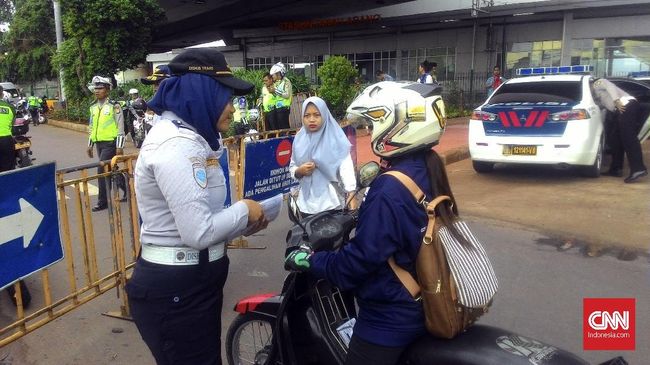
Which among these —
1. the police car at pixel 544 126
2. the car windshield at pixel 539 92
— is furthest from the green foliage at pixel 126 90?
the police car at pixel 544 126

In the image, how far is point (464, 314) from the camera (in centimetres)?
197

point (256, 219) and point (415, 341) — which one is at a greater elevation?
point (256, 219)

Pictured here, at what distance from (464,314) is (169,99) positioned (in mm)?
1342

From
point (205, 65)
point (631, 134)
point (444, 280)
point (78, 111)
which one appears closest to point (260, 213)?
point (205, 65)

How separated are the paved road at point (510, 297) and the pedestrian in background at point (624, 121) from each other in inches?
132

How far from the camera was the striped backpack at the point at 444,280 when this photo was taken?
6.32ft

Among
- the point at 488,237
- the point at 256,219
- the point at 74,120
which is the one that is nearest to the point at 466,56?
the point at 74,120

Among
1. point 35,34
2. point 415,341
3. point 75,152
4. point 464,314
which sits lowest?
point 75,152

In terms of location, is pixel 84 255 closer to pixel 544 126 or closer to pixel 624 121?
pixel 544 126

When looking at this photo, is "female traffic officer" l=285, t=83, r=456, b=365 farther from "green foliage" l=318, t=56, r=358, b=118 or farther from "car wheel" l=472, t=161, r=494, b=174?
"green foliage" l=318, t=56, r=358, b=118

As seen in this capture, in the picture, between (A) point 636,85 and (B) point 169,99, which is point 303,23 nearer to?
(A) point 636,85

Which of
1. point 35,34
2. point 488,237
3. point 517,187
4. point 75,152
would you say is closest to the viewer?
point 488,237

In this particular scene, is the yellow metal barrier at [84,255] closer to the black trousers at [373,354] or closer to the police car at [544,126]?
the black trousers at [373,354]

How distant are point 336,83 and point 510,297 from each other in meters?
11.7
